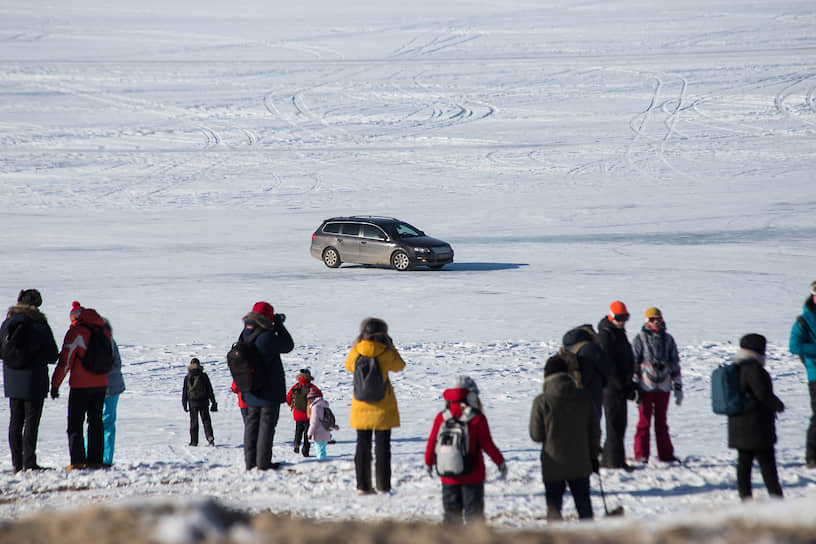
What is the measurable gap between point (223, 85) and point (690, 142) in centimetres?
2830

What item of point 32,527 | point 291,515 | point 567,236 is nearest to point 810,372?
point 291,515

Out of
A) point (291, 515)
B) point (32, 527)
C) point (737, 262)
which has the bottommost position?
point (291, 515)

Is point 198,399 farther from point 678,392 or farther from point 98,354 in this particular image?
point 678,392

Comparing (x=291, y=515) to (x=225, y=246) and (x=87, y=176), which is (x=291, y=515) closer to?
(x=225, y=246)

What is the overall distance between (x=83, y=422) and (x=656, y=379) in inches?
176

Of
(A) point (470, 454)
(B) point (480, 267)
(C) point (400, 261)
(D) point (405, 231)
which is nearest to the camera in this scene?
(A) point (470, 454)

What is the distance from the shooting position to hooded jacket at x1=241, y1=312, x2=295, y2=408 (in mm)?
7141

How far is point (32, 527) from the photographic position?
3641mm

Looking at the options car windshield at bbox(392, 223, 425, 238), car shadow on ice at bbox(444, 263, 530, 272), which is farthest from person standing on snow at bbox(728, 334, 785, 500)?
car windshield at bbox(392, 223, 425, 238)

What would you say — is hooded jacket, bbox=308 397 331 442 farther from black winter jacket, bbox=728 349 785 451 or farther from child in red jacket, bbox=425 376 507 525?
black winter jacket, bbox=728 349 785 451

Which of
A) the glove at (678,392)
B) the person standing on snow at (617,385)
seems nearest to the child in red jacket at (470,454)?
the person standing on snow at (617,385)

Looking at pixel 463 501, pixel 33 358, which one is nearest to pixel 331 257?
pixel 33 358

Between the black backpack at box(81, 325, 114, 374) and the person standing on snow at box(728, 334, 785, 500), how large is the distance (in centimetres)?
455

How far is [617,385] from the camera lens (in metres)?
7.13
